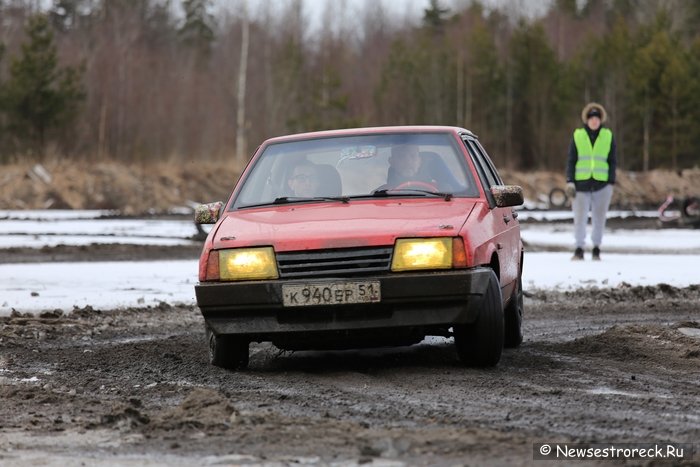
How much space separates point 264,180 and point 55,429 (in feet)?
10.3

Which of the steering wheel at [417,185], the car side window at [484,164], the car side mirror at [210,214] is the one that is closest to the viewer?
the steering wheel at [417,185]

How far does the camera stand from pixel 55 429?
553 centimetres

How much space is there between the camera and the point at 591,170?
52.2ft

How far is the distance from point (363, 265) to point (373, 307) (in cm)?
24

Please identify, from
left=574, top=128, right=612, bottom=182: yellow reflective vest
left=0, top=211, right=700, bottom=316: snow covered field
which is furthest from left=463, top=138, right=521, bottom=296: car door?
left=574, top=128, right=612, bottom=182: yellow reflective vest

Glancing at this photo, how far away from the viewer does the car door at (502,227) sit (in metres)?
7.92

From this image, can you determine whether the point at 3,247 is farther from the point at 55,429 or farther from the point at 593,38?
the point at 593,38

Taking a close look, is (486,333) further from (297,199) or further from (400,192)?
(297,199)

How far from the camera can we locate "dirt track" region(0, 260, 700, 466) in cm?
489

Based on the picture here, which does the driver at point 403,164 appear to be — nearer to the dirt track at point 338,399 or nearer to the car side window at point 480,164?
the car side window at point 480,164

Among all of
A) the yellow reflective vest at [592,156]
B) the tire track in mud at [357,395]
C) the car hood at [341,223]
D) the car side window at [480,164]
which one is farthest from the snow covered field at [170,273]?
the car hood at [341,223]

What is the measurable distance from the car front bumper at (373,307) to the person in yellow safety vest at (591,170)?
9.23m

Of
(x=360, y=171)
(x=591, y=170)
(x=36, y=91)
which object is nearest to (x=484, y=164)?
(x=360, y=171)

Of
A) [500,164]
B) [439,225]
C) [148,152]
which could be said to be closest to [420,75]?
[500,164]
